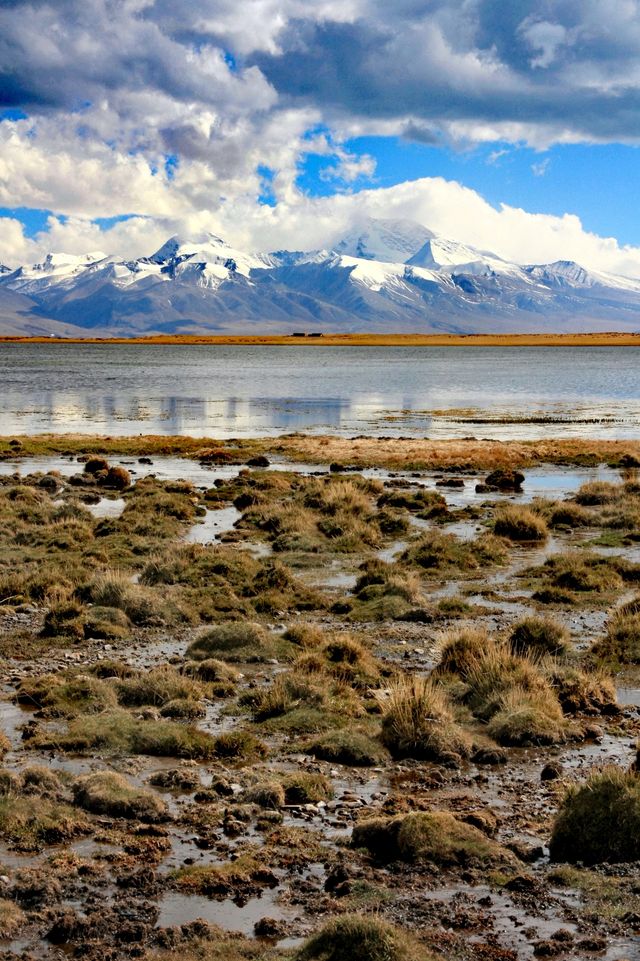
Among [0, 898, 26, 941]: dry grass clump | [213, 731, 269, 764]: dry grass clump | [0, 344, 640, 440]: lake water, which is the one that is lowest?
[213, 731, 269, 764]: dry grass clump

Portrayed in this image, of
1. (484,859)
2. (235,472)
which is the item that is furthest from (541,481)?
(484,859)

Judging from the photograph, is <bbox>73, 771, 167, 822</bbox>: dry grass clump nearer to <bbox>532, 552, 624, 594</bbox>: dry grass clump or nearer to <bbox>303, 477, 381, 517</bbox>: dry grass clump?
<bbox>532, 552, 624, 594</bbox>: dry grass clump

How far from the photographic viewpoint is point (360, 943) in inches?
319

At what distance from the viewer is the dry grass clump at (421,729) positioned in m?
13.3

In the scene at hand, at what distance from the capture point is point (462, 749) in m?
13.4

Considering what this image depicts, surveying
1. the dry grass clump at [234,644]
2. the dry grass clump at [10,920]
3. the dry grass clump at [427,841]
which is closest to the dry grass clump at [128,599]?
the dry grass clump at [234,644]

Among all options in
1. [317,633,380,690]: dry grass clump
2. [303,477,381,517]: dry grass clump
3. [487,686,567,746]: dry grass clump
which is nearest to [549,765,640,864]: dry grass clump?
[487,686,567,746]: dry grass clump

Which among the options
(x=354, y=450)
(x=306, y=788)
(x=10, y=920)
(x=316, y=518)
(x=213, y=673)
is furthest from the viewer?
(x=354, y=450)

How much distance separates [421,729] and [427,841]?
3.19 metres

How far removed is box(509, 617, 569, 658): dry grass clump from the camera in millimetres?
17438

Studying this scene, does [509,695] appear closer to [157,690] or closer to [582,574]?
[157,690]

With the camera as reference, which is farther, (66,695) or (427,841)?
(66,695)

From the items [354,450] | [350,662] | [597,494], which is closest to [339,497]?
[597,494]

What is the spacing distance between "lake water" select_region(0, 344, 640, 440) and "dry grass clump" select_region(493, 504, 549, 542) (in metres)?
32.3
